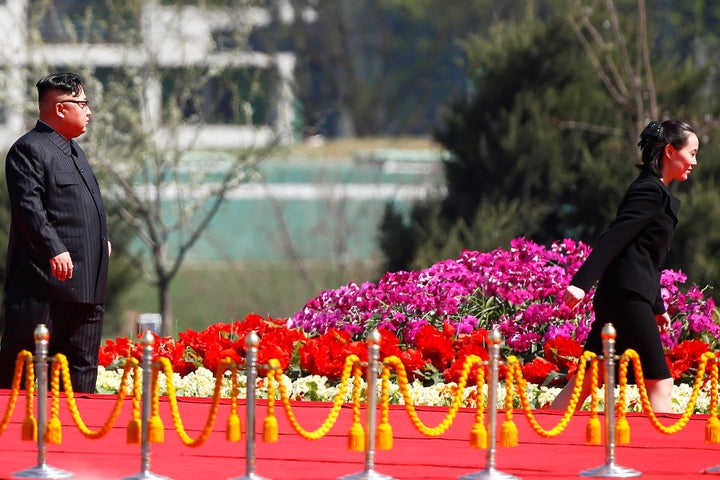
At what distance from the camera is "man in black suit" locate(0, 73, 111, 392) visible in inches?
268

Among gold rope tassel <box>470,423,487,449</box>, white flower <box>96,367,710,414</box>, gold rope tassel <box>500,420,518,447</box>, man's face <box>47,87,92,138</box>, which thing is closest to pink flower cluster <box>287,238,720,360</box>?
white flower <box>96,367,710,414</box>

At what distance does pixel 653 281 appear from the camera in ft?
20.9

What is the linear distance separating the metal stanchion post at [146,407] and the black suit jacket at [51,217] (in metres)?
1.76

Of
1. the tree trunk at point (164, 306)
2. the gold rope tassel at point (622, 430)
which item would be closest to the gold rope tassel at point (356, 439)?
the gold rope tassel at point (622, 430)

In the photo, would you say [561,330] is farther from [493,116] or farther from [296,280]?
[296,280]

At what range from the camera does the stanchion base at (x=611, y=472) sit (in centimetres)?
525

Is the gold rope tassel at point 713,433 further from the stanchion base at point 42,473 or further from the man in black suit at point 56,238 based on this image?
the man in black suit at point 56,238

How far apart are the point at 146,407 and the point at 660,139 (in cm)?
253

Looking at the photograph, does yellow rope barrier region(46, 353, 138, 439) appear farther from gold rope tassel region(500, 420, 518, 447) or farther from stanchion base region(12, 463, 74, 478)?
gold rope tassel region(500, 420, 518, 447)

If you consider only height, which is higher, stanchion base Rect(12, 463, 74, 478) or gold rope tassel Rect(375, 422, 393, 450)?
gold rope tassel Rect(375, 422, 393, 450)

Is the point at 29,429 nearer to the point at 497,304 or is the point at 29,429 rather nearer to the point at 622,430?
the point at 622,430

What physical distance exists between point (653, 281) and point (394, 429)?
123 centimetres

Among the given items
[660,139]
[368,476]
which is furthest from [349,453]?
[660,139]

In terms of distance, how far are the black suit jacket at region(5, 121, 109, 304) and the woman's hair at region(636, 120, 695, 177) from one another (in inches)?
96.9
